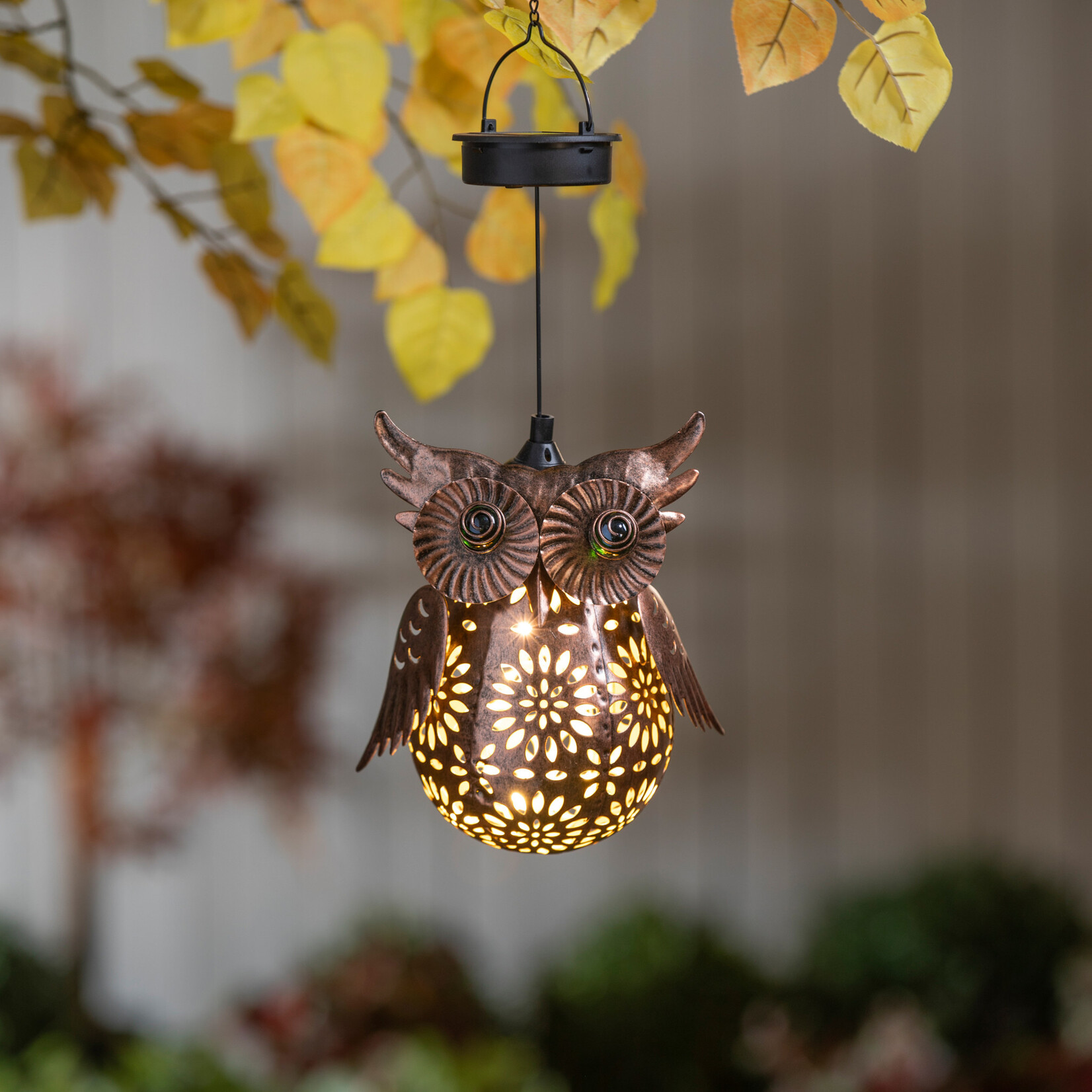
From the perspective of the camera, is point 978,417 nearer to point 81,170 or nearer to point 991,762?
point 991,762

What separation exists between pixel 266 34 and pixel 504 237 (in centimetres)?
24

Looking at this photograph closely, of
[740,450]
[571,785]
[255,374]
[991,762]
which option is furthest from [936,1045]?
[255,374]

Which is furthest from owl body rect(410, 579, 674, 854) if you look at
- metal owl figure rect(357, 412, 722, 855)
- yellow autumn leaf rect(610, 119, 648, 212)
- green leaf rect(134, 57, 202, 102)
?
green leaf rect(134, 57, 202, 102)

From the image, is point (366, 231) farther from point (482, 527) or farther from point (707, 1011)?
point (707, 1011)

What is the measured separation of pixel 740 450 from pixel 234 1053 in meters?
1.32

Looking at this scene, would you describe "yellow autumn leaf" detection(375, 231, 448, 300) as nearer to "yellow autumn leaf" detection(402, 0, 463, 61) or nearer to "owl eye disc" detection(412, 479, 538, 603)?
"yellow autumn leaf" detection(402, 0, 463, 61)

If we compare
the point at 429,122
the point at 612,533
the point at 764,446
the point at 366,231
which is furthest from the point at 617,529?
the point at 764,446

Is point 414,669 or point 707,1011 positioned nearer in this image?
point 414,669

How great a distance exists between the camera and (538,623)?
688 millimetres

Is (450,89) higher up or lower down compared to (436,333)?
higher up

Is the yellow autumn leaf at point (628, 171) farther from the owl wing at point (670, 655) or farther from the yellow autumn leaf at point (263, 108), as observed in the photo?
the owl wing at point (670, 655)

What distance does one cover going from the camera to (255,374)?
2.09 meters

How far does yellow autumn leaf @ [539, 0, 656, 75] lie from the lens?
611 millimetres

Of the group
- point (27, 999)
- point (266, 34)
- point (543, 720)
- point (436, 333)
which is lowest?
point (27, 999)
